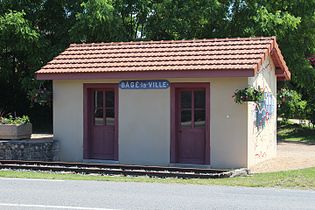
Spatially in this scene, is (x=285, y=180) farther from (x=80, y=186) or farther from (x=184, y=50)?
(x=184, y=50)

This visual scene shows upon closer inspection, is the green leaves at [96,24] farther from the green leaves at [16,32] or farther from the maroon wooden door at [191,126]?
the maroon wooden door at [191,126]

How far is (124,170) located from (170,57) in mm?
4213

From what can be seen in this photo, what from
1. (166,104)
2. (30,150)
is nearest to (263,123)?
(166,104)

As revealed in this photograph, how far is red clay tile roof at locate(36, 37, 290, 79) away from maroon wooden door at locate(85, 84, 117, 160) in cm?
92

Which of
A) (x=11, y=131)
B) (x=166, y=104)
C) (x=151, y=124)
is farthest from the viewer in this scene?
(x=11, y=131)

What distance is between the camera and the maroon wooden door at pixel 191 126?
55.1ft

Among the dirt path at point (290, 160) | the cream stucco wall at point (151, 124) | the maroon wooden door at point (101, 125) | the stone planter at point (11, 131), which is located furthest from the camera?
the stone planter at point (11, 131)

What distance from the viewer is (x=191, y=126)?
1694 centimetres

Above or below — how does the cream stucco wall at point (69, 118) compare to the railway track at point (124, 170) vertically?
above

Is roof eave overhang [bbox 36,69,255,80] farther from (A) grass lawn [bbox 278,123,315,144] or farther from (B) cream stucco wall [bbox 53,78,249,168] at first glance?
(A) grass lawn [bbox 278,123,315,144]

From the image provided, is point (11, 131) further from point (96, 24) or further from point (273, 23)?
point (273, 23)

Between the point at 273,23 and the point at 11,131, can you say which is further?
the point at 273,23

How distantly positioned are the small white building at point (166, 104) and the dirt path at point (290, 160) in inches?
14.3

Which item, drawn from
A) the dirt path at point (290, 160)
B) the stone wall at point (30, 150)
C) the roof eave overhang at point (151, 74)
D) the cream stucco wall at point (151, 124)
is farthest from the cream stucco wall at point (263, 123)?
the stone wall at point (30, 150)
